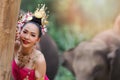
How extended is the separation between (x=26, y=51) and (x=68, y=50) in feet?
5.51

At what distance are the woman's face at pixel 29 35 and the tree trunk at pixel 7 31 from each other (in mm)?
345

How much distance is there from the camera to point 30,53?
2.87 meters

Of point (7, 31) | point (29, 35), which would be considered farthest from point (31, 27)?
point (7, 31)

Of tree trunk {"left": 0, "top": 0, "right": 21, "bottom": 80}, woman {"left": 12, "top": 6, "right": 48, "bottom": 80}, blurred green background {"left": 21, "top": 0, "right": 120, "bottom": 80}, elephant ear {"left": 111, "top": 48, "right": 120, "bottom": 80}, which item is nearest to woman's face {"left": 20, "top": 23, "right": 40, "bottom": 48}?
woman {"left": 12, "top": 6, "right": 48, "bottom": 80}

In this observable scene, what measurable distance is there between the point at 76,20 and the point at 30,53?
1.72 m

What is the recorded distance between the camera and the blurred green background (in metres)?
4.47

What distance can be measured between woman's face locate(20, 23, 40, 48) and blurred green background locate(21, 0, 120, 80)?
5.32 feet

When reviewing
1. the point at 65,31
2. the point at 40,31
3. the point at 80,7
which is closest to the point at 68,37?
the point at 65,31

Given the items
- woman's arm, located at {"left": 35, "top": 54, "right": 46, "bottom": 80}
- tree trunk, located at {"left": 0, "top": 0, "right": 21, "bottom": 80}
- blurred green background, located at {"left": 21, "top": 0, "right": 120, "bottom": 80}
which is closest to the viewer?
tree trunk, located at {"left": 0, "top": 0, "right": 21, "bottom": 80}

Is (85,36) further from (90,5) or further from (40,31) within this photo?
(40,31)

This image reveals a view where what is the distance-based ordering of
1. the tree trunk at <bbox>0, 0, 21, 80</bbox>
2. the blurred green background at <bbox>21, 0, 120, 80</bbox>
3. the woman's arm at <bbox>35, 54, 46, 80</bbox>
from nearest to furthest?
the tree trunk at <bbox>0, 0, 21, 80</bbox>
the woman's arm at <bbox>35, 54, 46, 80</bbox>
the blurred green background at <bbox>21, 0, 120, 80</bbox>

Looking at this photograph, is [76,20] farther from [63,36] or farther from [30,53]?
[30,53]

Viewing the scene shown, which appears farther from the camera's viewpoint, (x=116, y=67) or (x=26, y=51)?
(x=116, y=67)

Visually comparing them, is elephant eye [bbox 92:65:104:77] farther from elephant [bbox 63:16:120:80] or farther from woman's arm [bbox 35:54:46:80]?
woman's arm [bbox 35:54:46:80]
